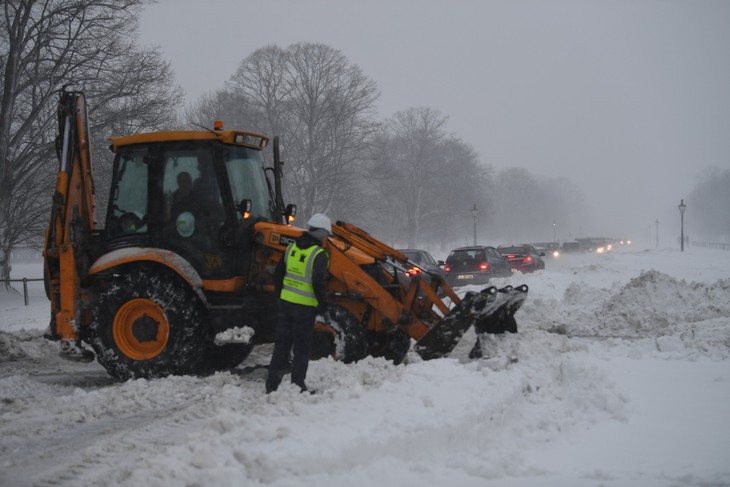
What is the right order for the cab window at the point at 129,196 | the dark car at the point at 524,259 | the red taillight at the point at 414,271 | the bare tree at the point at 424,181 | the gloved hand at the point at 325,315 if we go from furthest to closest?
the bare tree at the point at 424,181
the dark car at the point at 524,259
the red taillight at the point at 414,271
the cab window at the point at 129,196
the gloved hand at the point at 325,315

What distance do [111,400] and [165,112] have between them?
64.9 ft

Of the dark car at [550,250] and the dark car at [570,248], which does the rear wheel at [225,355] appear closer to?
the dark car at [550,250]

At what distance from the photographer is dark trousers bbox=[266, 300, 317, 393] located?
21.5 ft

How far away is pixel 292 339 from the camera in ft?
22.1

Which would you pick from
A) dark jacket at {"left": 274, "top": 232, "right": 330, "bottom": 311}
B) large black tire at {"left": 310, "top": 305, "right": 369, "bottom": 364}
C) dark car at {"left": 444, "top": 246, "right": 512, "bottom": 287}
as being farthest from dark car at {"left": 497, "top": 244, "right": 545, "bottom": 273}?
dark jacket at {"left": 274, "top": 232, "right": 330, "bottom": 311}

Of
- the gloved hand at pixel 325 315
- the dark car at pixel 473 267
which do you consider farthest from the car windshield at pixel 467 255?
the gloved hand at pixel 325 315

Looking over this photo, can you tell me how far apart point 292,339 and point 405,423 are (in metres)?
2.01

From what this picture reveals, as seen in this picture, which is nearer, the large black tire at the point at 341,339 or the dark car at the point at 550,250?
the large black tire at the point at 341,339

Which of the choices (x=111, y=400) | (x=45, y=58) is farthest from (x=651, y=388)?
(x=45, y=58)

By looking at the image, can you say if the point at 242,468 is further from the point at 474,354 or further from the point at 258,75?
the point at 258,75

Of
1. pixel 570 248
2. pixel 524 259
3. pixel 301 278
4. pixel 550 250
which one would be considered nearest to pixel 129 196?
pixel 301 278

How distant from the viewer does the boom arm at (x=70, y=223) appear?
7965 millimetres

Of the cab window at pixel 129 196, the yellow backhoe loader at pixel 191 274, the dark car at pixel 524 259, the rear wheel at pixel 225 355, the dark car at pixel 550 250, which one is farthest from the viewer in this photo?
the dark car at pixel 550 250

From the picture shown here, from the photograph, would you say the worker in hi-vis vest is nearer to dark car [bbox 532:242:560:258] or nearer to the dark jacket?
the dark jacket
